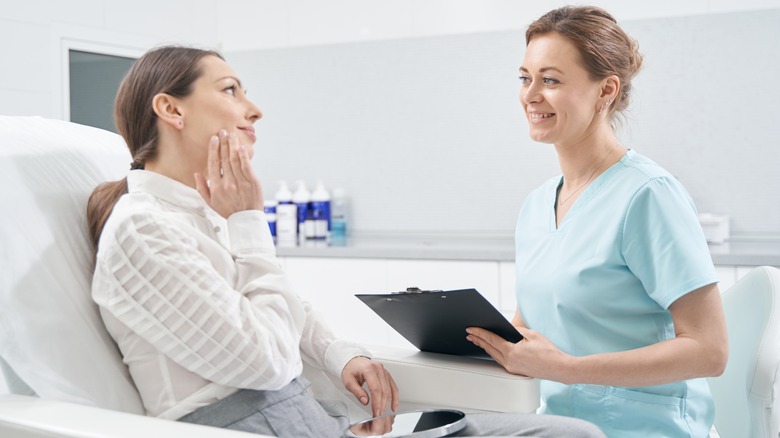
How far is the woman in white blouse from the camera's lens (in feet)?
3.67

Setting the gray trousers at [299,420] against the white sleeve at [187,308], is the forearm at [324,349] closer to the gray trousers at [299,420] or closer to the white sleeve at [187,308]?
the gray trousers at [299,420]

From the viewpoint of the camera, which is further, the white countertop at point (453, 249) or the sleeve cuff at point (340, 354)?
the white countertop at point (453, 249)

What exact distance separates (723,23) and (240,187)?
2105mm

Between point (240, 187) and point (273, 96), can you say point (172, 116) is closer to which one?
point (240, 187)

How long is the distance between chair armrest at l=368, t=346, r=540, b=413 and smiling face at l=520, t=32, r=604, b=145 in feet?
1.47

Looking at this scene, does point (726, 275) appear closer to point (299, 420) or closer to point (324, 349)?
point (324, 349)

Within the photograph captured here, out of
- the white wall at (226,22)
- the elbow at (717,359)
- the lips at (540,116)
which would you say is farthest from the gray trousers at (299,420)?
the white wall at (226,22)

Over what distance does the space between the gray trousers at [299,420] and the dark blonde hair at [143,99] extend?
361 mm

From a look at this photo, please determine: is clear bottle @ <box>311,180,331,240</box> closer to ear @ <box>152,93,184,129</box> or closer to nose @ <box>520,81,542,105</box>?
nose @ <box>520,81,542,105</box>

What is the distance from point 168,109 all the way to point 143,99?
0.05 m

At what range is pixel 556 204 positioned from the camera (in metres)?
1.58

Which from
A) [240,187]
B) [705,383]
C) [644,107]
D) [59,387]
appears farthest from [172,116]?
[644,107]

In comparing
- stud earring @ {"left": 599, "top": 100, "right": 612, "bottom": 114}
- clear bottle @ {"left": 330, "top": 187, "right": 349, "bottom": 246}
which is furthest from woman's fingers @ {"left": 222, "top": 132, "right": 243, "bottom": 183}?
clear bottle @ {"left": 330, "top": 187, "right": 349, "bottom": 246}

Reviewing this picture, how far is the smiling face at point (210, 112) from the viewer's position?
1323mm
